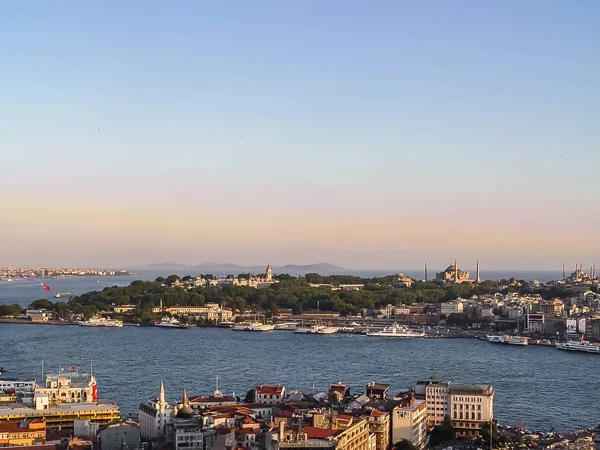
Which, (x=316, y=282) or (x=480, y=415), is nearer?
(x=480, y=415)

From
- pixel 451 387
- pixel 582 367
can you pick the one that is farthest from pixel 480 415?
pixel 582 367

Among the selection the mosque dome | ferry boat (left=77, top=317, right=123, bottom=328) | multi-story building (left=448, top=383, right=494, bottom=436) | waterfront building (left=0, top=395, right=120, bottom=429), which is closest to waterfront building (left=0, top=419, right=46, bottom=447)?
waterfront building (left=0, top=395, right=120, bottom=429)

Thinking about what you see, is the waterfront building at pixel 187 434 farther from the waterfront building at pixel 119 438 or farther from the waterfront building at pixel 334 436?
the waterfront building at pixel 334 436

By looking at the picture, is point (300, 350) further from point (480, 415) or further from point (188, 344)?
point (480, 415)

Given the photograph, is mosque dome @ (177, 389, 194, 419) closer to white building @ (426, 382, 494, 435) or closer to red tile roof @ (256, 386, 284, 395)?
red tile roof @ (256, 386, 284, 395)

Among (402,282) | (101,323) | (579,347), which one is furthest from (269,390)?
(402,282)

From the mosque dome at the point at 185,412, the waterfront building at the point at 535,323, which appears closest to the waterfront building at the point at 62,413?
the mosque dome at the point at 185,412
